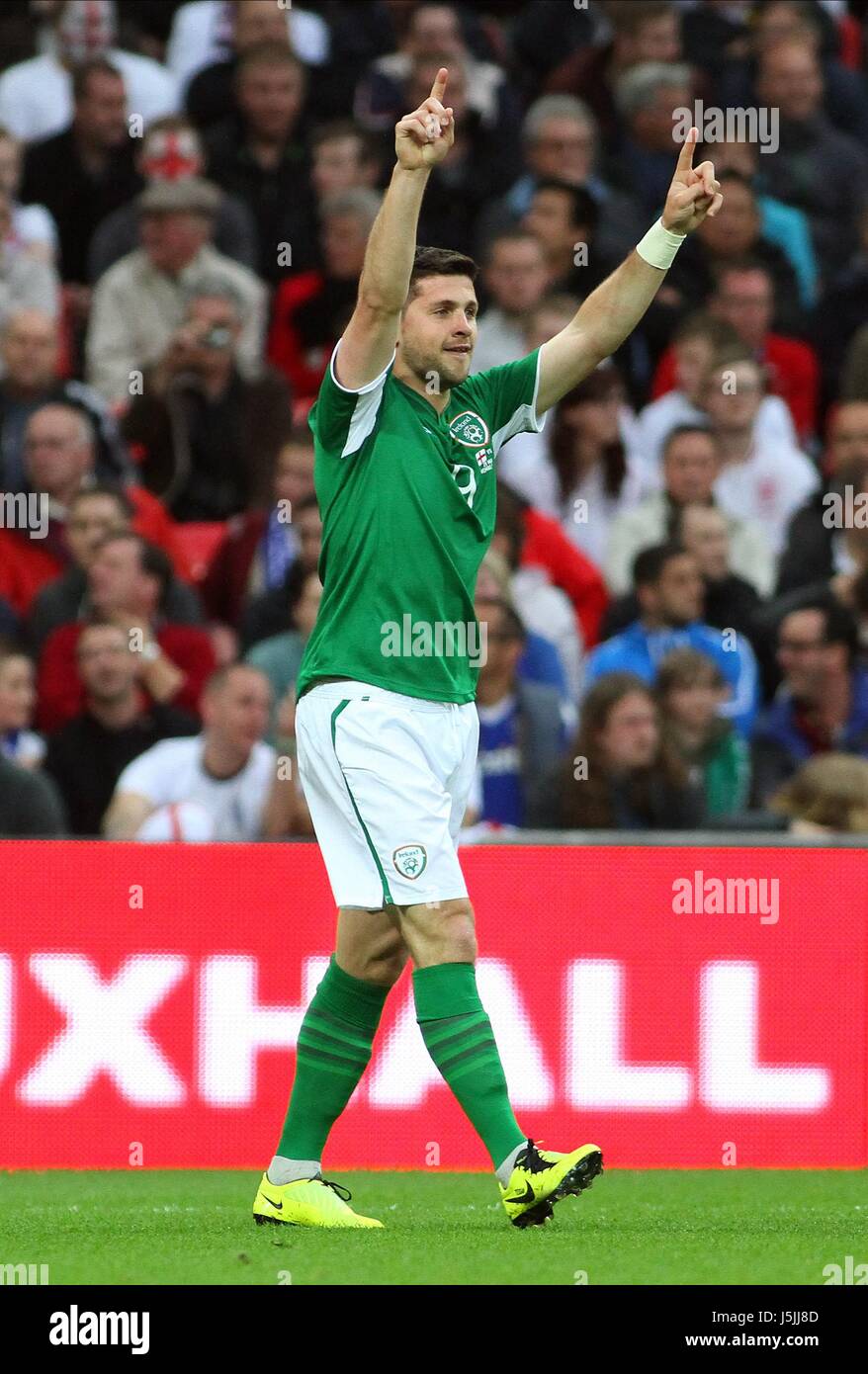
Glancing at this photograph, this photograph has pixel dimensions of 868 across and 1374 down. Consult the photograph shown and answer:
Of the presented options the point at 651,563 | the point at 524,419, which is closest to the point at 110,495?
the point at 651,563

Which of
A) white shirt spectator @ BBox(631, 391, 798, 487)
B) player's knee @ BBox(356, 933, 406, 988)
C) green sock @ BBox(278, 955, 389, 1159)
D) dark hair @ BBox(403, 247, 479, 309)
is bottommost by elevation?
green sock @ BBox(278, 955, 389, 1159)

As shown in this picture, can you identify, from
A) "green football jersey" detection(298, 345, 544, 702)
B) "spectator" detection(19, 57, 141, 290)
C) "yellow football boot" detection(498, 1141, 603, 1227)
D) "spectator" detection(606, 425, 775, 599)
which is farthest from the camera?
"spectator" detection(19, 57, 141, 290)

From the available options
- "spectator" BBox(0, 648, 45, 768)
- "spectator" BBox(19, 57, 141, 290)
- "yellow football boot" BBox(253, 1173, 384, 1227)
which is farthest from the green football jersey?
"spectator" BBox(19, 57, 141, 290)

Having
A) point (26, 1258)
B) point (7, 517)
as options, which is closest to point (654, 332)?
point (7, 517)

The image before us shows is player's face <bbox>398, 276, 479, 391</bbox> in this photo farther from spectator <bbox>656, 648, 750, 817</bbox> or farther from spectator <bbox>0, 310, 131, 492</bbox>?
spectator <bbox>0, 310, 131, 492</bbox>

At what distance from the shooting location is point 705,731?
9.41 meters

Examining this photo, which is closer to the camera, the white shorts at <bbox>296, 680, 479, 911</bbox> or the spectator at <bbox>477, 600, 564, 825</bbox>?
the white shorts at <bbox>296, 680, 479, 911</bbox>

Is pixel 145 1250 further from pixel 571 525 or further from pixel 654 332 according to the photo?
pixel 654 332

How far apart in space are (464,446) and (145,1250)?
202 cm

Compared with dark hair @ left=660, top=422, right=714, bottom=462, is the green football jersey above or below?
below

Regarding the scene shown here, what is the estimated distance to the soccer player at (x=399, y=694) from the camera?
5.42m

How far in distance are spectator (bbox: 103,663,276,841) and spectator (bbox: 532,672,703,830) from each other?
1100 millimetres

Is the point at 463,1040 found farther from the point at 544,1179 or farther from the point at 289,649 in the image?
the point at 289,649

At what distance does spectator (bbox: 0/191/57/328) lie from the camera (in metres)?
11.7
